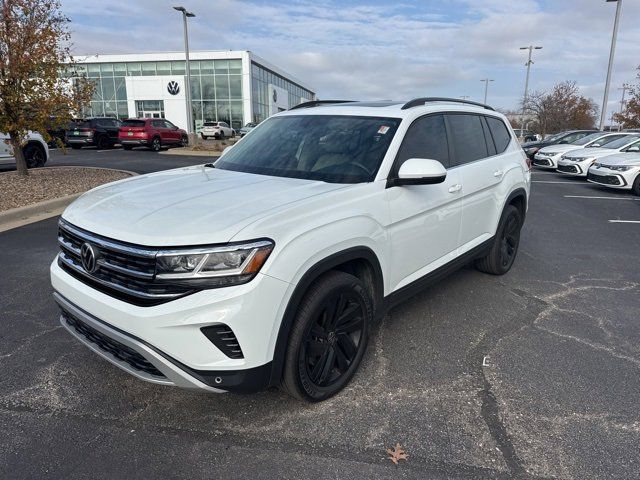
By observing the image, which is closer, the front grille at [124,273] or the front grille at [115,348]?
the front grille at [124,273]

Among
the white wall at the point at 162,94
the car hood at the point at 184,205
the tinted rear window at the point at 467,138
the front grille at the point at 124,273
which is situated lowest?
the front grille at the point at 124,273

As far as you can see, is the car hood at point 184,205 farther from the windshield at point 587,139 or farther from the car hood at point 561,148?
the windshield at point 587,139

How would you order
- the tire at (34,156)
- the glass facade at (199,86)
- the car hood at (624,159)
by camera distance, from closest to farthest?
the car hood at (624,159) < the tire at (34,156) < the glass facade at (199,86)

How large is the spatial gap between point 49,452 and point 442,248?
2.95 metres

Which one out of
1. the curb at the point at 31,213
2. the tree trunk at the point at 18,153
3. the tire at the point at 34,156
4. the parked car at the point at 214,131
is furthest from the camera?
the parked car at the point at 214,131

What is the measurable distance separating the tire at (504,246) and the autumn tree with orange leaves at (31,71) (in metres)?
9.08

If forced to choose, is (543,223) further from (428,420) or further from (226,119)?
(226,119)

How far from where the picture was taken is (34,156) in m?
13.4

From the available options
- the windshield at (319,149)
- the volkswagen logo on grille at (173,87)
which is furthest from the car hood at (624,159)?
the volkswagen logo on grille at (173,87)

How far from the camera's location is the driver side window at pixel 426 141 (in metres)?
3.49

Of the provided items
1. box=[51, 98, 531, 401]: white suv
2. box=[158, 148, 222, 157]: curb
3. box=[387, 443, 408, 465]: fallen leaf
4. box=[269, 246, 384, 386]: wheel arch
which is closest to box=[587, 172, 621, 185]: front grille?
box=[51, 98, 531, 401]: white suv

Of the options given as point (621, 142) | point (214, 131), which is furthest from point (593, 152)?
point (214, 131)

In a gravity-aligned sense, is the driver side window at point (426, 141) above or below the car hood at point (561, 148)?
above

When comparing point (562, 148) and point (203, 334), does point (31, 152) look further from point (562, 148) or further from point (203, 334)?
point (562, 148)
